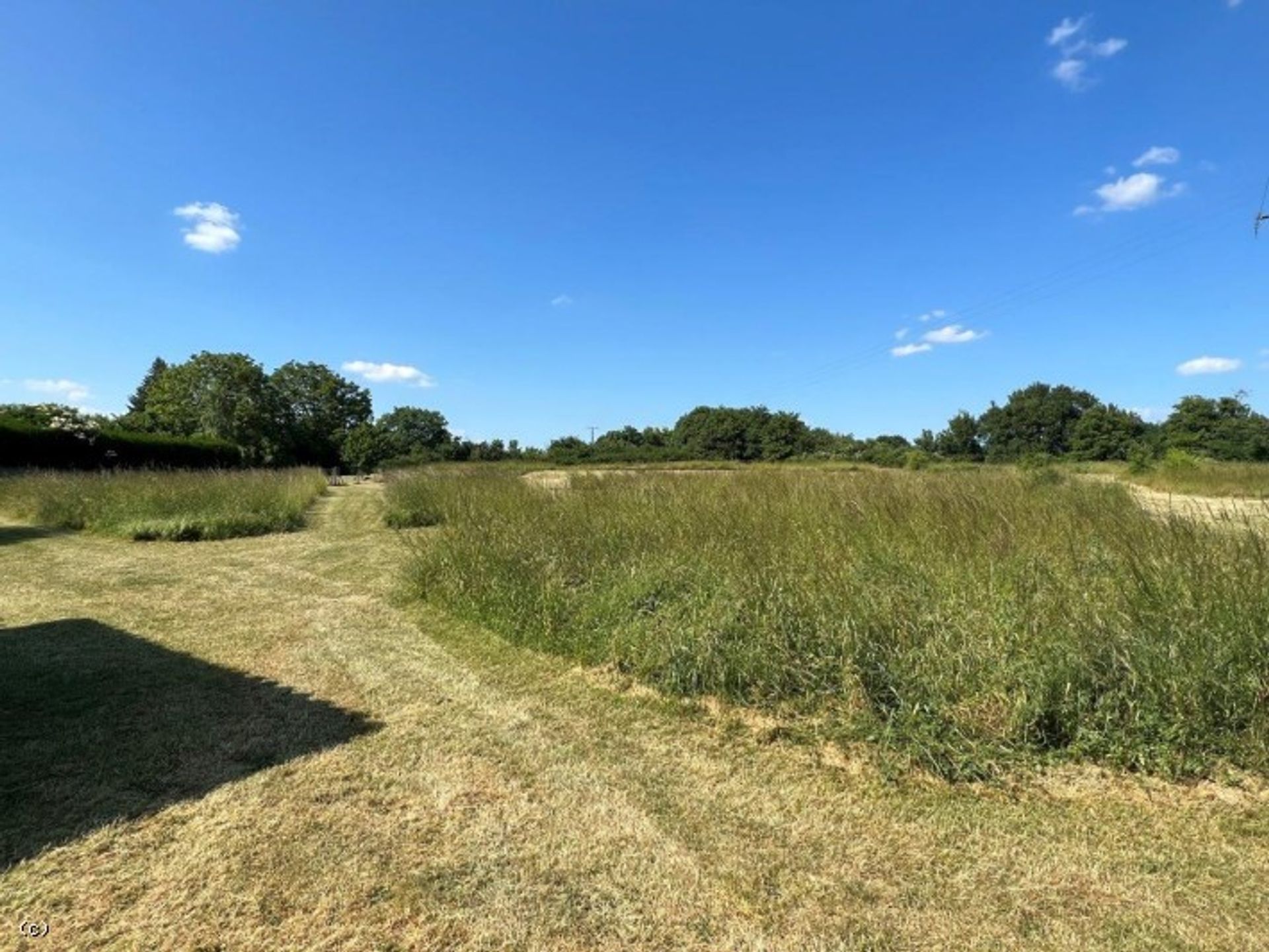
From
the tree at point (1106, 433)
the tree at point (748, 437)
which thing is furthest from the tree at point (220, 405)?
the tree at point (1106, 433)

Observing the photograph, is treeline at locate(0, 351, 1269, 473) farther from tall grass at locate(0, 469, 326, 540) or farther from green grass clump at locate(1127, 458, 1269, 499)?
tall grass at locate(0, 469, 326, 540)

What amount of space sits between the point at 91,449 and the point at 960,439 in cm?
7174

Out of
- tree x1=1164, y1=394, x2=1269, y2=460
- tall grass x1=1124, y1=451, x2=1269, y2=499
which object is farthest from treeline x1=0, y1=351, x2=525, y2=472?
tree x1=1164, y1=394, x2=1269, y2=460

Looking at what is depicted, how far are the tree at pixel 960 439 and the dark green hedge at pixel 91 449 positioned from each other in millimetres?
60822

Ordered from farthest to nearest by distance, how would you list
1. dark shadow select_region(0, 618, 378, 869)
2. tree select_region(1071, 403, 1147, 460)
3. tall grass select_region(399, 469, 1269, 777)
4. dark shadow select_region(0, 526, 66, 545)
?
tree select_region(1071, 403, 1147, 460), dark shadow select_region(0, 526, 66, 545), tall grass select_region(399, 469, 1269, 777), dark shadow select_region(0, 618, 378, 869)

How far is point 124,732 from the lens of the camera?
3.12m

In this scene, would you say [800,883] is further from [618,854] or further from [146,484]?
[146,484]

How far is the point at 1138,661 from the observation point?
9.18ft

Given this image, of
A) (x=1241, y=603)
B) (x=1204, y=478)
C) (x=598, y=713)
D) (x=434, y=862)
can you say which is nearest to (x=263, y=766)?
(x=434, y=862)

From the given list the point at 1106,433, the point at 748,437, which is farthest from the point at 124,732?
the point at 1106,433

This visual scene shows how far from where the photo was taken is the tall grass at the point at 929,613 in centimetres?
272

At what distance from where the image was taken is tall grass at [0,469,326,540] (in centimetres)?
1054

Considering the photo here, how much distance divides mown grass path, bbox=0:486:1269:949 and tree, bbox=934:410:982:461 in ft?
219

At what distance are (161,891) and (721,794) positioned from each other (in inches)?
76.1
